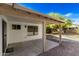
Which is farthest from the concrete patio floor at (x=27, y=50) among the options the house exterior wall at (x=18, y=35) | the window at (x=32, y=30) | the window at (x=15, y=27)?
the window at (x=32, y=30)

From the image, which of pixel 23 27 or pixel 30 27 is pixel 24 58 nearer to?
pixel 23 27

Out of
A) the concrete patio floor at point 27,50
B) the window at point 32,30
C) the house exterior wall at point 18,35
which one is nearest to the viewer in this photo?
the concrete patio floor at point 27,50

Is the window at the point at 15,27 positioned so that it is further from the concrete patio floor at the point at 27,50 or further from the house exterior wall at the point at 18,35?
the concrete patio floor at the point at 27,50

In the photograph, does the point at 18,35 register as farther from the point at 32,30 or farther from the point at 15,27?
the point at 32,30

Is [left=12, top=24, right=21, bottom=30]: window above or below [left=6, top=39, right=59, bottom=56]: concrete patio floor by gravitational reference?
above

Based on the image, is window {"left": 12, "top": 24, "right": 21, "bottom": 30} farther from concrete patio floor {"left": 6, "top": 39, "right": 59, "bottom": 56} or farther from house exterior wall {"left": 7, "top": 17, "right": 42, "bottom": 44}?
concrete patio floor {"left": 6, "top": 39, "right": 59, "bottom": 56}

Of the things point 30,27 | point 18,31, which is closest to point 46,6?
point 30,27

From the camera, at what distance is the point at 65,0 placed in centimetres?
544

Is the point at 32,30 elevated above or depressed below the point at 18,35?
above

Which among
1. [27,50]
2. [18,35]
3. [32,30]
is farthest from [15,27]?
[27,50]

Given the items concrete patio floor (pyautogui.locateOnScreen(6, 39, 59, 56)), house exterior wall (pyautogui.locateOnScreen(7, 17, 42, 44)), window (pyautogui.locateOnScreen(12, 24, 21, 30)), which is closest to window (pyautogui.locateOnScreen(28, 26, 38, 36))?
house exterior wall (pyautogui.locateOnScreen(7, 17, 42, 44))

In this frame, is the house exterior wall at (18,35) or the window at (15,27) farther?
the window at (15,27)

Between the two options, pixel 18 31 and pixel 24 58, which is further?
pixel 18 31

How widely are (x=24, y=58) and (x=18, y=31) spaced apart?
22.8 feet
